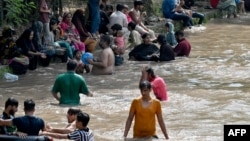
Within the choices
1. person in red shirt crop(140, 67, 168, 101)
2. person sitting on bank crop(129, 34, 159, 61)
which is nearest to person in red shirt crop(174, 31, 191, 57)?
person sitting on bank crop(129, 34, 159, 61)

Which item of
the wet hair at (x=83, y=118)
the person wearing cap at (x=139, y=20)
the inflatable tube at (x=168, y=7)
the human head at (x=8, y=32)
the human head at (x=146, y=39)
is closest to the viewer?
the wet hair at (x=83, y=118)

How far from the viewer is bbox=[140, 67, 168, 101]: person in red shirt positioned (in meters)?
13.6

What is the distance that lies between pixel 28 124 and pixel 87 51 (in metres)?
9.45

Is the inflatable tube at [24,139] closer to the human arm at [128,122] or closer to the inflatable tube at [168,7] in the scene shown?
the human arm at [128,122]

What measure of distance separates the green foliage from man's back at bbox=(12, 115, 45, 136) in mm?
8810

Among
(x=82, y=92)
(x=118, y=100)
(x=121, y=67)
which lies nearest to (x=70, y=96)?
(x=82, y=92)

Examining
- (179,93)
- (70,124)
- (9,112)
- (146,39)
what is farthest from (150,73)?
(146,39)

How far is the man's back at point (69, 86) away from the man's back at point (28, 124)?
3604 mm

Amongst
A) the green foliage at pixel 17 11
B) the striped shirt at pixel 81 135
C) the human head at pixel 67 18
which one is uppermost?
the green foliage at pixel 17 11

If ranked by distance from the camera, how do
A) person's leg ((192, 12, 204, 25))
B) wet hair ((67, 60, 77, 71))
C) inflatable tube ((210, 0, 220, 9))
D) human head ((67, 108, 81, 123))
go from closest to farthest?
human head ((67, 108, 81, 123)) < wet hair ((67, 60, 77, 71)) < person's leg ((192, 12, 204, 25)) < inflatable tube ((210, 0, 220, 9))

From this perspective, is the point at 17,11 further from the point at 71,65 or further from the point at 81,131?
the point at 81,131

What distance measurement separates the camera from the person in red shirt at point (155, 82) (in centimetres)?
1355

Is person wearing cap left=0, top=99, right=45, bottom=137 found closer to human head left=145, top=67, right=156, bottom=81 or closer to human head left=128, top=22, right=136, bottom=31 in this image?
human head left=145, top=67, right=156, bottom=81

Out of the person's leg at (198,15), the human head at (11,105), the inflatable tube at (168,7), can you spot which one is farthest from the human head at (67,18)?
the human head at (11,105)
